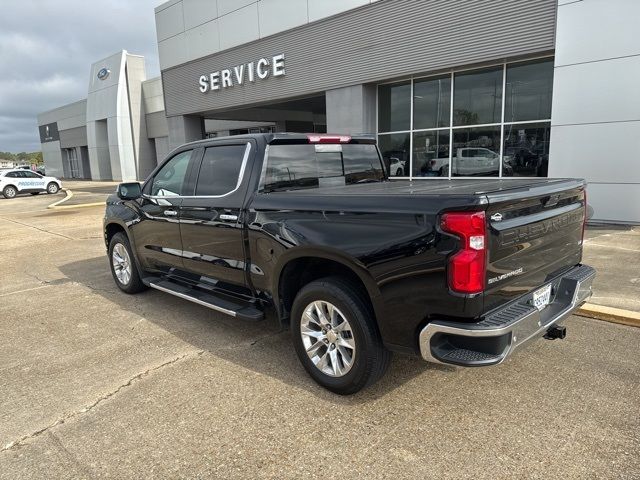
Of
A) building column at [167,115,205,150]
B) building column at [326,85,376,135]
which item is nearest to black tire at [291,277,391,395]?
building column at [326,85,376,135]

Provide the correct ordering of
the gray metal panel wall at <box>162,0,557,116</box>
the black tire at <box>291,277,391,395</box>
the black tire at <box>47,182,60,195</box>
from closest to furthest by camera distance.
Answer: the black tire at <box>291,277,391,395</box> → the gray metal panel wall at <box>162,0,557,116</box> → the black tire at <box>47,182,60,195</box>

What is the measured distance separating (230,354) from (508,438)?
7.47ft

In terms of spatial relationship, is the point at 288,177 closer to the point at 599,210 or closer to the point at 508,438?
the point at 508,438

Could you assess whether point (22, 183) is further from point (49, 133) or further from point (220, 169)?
point (49, 133)

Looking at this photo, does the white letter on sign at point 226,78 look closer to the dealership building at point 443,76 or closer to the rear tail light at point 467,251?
the dealership building at point 443,76

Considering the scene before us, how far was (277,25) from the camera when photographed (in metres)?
16.1

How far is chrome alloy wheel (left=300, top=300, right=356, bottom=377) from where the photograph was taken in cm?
320

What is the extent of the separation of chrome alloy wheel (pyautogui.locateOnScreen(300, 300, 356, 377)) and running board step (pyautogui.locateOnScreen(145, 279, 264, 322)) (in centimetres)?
62

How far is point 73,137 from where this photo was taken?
47.7m

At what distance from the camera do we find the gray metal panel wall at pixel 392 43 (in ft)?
35.8

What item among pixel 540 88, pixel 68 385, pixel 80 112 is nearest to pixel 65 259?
pixel 68 385

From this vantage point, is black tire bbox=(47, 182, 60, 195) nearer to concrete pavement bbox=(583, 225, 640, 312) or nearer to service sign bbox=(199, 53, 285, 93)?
service sign bbox=(199, 53, 285, 93)

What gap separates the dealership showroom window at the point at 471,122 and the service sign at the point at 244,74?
4.13m

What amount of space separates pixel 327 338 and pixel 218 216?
5.10 ft
